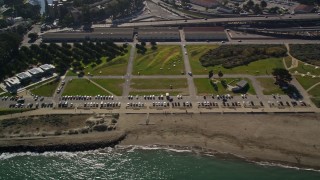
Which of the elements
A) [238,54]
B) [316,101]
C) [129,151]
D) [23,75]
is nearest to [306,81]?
[316,101]

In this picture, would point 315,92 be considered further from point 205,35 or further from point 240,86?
point 205,35

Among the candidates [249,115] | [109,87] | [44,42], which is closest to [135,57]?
[109,87]

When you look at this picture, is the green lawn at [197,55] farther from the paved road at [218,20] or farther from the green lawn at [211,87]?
the paved road at [218,20]

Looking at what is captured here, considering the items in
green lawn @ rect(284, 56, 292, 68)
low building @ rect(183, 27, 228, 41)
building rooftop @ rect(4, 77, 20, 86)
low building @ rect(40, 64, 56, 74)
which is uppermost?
low building @ rect(183, 27, 228, 41)

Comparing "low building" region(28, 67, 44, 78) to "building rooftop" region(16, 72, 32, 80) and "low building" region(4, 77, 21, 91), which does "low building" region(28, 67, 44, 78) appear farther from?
"low building" region(4, 77, 21, 91)

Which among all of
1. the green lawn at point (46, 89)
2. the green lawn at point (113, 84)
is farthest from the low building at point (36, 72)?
the green lawn at point (113, 84)

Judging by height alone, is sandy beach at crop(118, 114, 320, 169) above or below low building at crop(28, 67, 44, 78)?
below

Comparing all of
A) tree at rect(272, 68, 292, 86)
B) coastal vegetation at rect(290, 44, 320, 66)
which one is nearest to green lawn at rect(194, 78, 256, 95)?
tree at rect(272, 68, 292, 86)

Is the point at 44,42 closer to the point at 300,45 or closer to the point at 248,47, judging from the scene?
the point at 248,47

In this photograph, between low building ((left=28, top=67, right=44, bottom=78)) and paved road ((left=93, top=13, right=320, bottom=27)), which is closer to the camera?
low building ((left=28, top=67, right=44, bottom=78))
